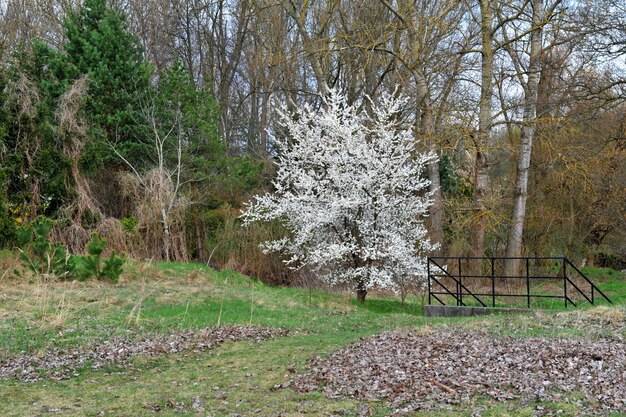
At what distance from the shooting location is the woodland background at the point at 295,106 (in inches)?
863

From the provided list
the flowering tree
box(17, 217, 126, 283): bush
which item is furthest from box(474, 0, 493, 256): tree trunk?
box(17, 217, 126, 283): bush

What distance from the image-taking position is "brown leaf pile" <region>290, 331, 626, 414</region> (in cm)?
721

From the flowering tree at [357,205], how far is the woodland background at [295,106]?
2.50 metres

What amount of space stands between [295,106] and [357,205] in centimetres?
540

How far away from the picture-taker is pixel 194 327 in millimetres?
13023

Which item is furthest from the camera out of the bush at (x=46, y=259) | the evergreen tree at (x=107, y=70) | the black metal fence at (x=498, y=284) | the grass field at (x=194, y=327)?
the evergreen tree at (x=107, y=70)

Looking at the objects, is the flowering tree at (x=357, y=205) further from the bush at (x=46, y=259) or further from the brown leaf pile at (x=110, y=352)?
the brown leaf pile at (x=110, y=352)

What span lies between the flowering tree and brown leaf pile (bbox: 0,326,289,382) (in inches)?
270

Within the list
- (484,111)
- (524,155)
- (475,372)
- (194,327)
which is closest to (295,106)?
(484,111)

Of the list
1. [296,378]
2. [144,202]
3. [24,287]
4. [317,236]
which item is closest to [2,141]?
[144,202]

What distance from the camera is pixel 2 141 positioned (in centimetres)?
2102

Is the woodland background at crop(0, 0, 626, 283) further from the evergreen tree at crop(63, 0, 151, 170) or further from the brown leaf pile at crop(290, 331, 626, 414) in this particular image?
the brown leaf pile at crop(290, 331, 626, 414)

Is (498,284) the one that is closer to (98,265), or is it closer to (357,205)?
(357,205)

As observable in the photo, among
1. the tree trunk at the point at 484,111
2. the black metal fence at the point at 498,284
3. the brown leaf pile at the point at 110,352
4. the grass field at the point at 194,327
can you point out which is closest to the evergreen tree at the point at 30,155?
the grass field at the point at 194,327
